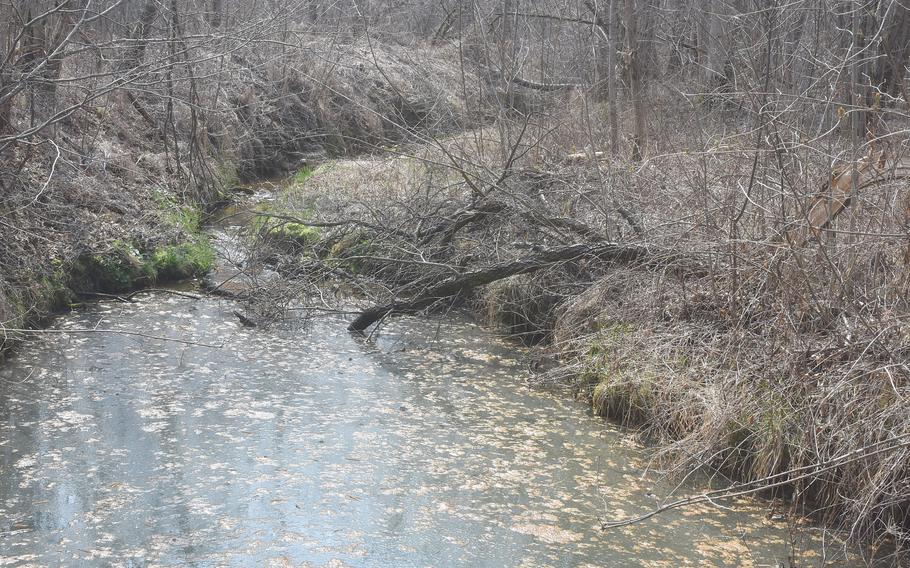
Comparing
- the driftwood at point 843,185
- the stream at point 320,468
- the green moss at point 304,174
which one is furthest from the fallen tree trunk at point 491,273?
the green moss at point 304,174

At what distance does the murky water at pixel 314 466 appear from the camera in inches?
196

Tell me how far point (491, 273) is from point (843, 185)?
10.2 feet

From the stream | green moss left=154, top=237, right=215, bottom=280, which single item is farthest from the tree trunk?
green moss left=154, top=237, right=215, bottom=280

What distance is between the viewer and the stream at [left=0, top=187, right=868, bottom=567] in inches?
196

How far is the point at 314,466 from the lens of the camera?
237 inches

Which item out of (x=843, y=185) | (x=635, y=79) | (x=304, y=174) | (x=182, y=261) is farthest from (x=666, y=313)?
(x=304, y=174)

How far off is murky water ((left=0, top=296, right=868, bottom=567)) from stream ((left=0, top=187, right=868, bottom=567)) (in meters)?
0.02

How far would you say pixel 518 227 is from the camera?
30.4ft

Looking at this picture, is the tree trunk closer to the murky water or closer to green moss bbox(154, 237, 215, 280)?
the murky water

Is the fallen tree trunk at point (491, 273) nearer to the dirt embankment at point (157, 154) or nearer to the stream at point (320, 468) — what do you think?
the stream at point (320, 468)

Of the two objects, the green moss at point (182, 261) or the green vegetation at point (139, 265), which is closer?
the green vegetation at point (139, 265)

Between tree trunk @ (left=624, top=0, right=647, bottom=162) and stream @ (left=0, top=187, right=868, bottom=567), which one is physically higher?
tree trunk @ (left=624, top=0, right=647, bottom=162)

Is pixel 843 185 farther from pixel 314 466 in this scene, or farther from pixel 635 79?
pixel 635 79

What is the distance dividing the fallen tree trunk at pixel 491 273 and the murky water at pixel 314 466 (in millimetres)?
463
